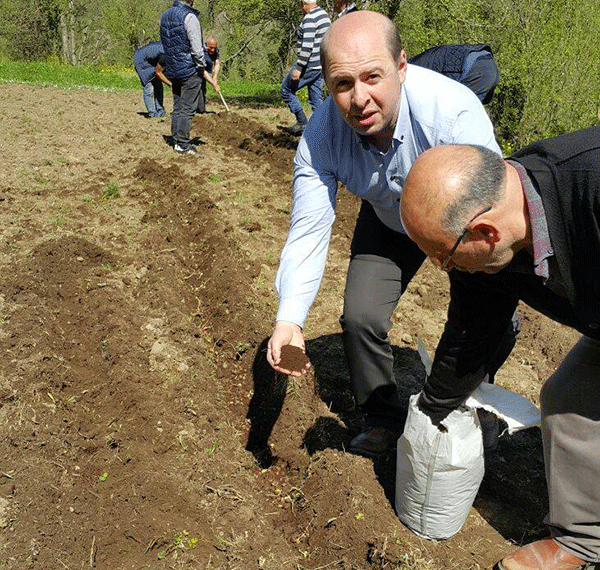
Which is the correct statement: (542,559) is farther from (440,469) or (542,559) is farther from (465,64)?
(465,64)

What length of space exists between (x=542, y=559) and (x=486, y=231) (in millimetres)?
1476

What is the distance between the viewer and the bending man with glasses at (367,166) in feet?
8.02

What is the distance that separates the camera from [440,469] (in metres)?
2.68

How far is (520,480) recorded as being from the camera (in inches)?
133

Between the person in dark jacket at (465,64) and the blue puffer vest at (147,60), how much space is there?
7789 millimetres

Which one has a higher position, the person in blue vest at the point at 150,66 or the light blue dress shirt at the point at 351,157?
the light blue dress shirt at the point at 351,157

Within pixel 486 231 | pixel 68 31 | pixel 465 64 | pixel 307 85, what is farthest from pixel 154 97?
pixel 68 31

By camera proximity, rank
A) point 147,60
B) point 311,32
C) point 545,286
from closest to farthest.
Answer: point 545,286
point 311,32
point 147,60

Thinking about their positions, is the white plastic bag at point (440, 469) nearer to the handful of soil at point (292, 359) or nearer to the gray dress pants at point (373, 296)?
the gray dress pants at point (373, 296)

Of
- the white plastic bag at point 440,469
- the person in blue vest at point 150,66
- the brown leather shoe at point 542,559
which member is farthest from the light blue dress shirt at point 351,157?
the person in blue vest at point 150,66

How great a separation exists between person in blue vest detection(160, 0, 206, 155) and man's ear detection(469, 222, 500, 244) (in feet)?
22.5

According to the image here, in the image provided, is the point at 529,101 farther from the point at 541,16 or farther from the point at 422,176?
the point at 422,176

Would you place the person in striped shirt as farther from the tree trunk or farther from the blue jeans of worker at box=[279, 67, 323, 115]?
the tree trunk

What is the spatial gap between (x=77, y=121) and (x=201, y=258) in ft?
17.7
